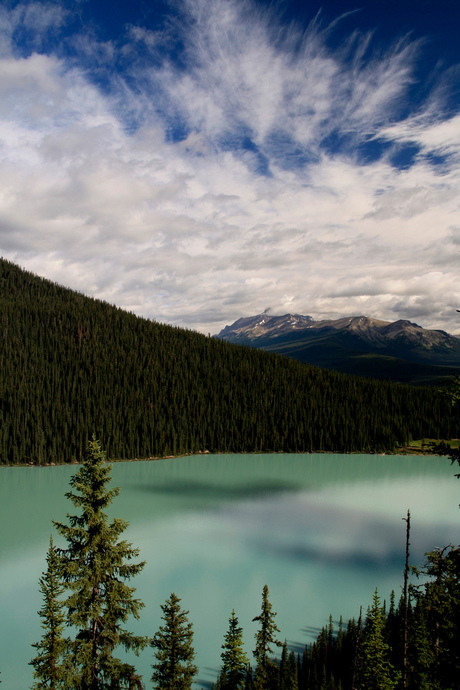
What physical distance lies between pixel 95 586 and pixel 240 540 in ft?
117

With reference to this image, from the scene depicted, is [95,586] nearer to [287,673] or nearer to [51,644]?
[51,644]

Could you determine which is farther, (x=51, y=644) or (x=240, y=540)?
(x=240, y=540)

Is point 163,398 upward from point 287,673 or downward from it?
upward

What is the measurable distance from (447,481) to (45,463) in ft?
280

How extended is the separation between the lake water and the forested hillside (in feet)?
63.6

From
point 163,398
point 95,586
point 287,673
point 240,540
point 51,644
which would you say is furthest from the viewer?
point 163,398

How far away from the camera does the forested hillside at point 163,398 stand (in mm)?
111125

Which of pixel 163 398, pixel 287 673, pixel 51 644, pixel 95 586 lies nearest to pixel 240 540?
pixel 287 673

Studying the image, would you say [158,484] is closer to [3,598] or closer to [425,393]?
[3,598]

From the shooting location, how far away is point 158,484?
78562 mm

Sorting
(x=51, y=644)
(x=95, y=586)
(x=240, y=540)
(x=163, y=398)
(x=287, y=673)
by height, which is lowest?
(x=240, y=540)

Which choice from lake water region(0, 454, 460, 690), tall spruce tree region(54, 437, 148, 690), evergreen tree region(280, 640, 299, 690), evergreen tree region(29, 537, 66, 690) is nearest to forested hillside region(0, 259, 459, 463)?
lake water region(0, 454, 460, 690)

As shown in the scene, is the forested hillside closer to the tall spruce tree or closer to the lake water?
the lake water

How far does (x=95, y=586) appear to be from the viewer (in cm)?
1425
